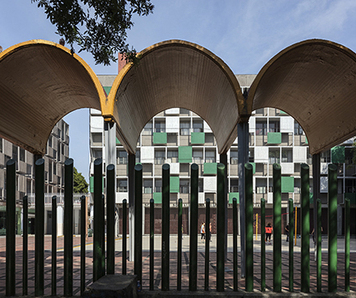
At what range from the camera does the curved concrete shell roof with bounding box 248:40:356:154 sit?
10188 mm

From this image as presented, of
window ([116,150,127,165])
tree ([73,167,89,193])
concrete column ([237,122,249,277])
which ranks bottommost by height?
tree ([73,167,89,193])

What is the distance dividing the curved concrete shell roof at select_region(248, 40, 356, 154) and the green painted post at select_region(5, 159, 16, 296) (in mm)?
6161

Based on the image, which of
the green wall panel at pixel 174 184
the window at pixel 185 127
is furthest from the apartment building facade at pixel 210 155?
the green wall panel at pixel 174 184

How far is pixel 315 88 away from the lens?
486 inches

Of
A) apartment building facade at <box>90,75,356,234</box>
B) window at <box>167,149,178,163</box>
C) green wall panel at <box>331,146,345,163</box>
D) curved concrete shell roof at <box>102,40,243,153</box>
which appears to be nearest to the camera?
curved concrete shell roof at <box>102,40,243,153</box>

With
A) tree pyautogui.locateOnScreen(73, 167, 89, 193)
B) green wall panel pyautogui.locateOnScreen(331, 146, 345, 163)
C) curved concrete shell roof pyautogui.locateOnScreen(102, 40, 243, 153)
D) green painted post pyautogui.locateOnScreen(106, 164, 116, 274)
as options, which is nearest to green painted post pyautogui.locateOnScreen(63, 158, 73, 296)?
green painted post pyautogui.locateOnScreen(106, 164, 116, 274)

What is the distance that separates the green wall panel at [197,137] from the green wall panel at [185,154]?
94cm

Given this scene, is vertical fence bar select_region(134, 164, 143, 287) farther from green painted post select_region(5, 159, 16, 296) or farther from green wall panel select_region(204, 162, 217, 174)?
green wall panel select_region(204, 162, 217, 174)

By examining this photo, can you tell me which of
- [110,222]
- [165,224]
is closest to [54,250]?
[110,222]

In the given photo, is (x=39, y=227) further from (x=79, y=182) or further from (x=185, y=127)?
(x=79, y=182)

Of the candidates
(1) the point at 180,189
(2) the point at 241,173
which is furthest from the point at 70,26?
(1) the point at 180,189

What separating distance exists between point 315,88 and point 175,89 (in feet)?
15.5

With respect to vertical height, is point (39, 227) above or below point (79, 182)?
above

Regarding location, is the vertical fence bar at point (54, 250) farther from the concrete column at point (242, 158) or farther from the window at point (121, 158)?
the window at point (121, 158)
